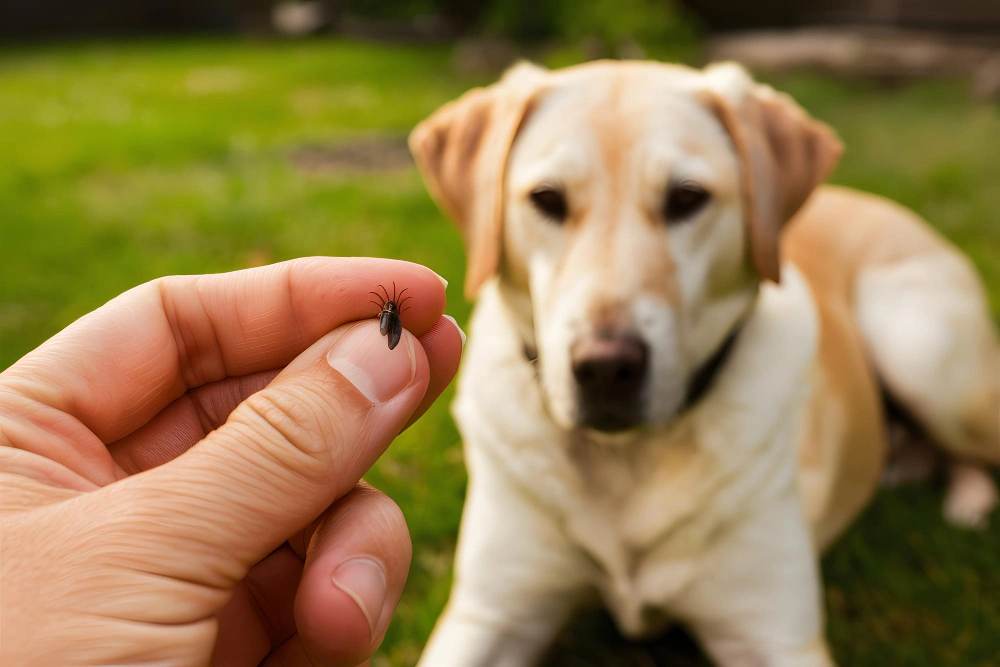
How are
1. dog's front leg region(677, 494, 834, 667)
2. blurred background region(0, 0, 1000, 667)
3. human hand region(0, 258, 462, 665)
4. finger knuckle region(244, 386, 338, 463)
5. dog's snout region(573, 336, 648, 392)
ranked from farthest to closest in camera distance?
blurred background region(0, 0, 1000, 667), dog's front leg region(677, 494, 834, 667), dog's snout region(573, 336, 648, 392), finger knuckle region(244, 386, 338, 463), human hand region(0, 258, 462, 665)

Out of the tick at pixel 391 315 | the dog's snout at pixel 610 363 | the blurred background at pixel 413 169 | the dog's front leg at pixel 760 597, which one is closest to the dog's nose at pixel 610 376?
the dog's snout at pixel 610 363

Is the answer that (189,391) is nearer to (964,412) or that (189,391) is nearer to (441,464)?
(441,464)

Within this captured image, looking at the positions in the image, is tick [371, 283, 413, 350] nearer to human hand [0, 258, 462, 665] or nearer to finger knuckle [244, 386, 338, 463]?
human hand [0, 258, 462, 665]

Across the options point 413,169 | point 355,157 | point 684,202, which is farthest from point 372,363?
point 355,157

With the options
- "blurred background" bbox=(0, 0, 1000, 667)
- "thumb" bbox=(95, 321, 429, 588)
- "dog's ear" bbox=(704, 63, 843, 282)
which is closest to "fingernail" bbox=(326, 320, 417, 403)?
"thumb" bbox=(95, 321, 429, 588)

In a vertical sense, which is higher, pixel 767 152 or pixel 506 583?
pixel 767 152

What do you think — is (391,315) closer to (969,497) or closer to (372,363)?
(372,363)
